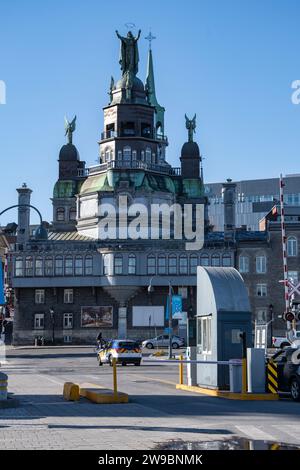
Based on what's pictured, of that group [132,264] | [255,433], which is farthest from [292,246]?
[255,433]

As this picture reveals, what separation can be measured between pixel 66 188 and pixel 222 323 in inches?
2865

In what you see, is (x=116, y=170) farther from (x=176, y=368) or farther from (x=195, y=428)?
(x=195, y=428)

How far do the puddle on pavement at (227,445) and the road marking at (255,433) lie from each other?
548 millimetres

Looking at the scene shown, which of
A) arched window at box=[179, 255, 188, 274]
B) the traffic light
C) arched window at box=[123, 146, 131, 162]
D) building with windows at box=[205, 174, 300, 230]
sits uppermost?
building with windows at box=[205, 174, 300, 230]

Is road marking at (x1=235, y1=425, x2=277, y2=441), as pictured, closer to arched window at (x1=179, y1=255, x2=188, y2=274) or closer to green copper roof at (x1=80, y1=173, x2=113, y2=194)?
arched window at (x1=179, y1=255, x2=188, y2=274)

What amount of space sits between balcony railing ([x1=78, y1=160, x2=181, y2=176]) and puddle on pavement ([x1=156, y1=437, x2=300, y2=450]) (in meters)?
76.1

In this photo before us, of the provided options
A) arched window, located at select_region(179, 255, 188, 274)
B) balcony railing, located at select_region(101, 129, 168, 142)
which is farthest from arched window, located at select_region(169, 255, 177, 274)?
balcony railing, located at select_region(101, 129, 168, 142)

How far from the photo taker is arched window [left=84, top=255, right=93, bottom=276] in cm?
8462

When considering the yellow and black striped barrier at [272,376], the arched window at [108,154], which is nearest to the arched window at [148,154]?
the arched window at [108,154]

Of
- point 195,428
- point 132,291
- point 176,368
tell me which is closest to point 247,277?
point 132,291

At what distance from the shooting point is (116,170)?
295ft

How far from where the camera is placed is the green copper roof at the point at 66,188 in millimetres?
97500

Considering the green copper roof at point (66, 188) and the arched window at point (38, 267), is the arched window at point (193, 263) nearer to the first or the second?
the arched window at point (38, 267)

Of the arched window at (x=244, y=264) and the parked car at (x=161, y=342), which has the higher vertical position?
the arched window at (x=244, y=264)
